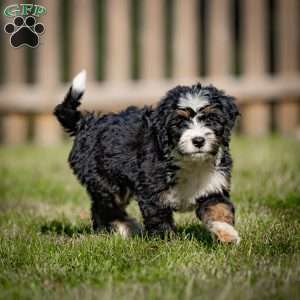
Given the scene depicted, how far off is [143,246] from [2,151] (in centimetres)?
666

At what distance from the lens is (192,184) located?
16.2 ft

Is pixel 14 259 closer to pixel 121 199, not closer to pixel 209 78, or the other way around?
pixel 121 199

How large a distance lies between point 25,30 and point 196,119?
2466 mm

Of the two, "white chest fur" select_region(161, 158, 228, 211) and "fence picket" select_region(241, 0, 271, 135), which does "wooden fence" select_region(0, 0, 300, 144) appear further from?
"white chest fur" select_region(161, 158, 228, 211)

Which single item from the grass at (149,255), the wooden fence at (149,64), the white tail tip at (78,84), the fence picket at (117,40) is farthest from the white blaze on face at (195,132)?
the fence picket at (117,40)

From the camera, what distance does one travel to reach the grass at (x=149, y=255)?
12.0 feet

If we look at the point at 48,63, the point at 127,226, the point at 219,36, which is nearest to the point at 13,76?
the point at 48,63

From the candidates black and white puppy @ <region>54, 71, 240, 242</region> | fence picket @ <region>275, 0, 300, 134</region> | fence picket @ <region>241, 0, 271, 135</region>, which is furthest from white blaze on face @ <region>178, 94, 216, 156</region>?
fence picket @ <region>275, 0, 300, 134</region>

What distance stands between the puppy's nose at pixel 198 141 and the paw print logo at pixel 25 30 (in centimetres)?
229

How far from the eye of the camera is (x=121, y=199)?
18.7 ft

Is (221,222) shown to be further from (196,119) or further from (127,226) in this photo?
(127,226)

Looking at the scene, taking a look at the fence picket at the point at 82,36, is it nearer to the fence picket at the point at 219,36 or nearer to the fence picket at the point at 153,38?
the fence picket at the point at 153,38

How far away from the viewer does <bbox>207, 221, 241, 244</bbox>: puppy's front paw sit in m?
4.67

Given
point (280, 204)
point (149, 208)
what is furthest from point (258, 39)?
point (149, 208)
